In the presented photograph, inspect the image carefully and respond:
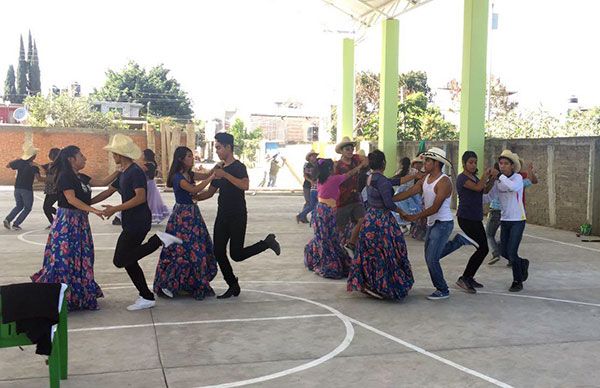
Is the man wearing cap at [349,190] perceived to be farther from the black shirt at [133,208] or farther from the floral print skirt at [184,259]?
the black shirt at [133,208]

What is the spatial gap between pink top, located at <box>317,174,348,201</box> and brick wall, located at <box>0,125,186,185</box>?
21.4 m

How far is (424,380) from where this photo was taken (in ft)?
15.2

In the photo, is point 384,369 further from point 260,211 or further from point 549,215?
point 260,211

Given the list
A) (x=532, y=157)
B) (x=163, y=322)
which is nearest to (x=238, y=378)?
(x=163, y=322)

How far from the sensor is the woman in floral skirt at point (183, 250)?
22.7 ft

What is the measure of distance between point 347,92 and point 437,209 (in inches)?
810

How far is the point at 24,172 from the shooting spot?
12805 millimetres

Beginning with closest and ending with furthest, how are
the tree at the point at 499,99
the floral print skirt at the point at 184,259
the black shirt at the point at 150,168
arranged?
the floral print skirt at the point at 184,259, the black shirt at the point at 150,168, the tree at the point at 499,99

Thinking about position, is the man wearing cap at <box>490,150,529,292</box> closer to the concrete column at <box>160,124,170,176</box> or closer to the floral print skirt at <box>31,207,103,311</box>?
A: the floral print skirt at <box>31,207,103,311</box>

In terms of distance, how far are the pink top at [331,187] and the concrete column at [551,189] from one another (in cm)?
791

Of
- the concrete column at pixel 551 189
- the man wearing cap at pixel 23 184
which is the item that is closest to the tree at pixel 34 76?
the man wearing cap at pixel 23 184

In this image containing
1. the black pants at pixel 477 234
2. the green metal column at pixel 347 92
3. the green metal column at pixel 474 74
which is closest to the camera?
the black pants at pixel 477 234

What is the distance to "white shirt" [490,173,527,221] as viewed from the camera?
7.65 metres

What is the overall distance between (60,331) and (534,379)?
3.52 m
